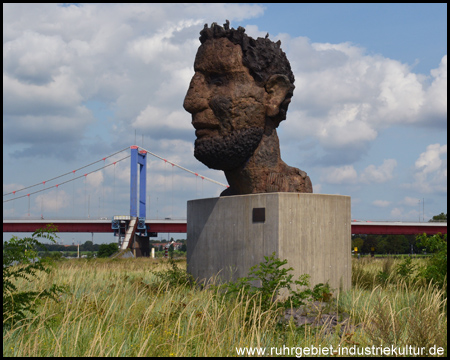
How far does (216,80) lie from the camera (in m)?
8.35

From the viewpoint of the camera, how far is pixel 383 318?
4.32m

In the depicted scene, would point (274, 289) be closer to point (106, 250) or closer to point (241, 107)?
point (241, 107)

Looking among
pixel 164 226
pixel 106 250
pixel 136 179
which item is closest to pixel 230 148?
pixel 106 250

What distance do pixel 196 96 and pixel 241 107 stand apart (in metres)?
0.76

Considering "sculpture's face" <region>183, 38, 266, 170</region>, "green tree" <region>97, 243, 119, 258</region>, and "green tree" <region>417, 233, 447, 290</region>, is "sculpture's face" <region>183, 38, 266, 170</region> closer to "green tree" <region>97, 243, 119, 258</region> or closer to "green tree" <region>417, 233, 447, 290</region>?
"green tree" <region>417, 233, 447, 290</region>

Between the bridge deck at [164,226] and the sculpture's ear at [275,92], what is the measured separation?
1541 inches

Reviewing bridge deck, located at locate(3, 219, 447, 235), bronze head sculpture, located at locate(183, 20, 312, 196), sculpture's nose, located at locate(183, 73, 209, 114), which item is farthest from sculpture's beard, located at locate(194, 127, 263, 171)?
bridge deck, located at locate(3, 219, 447, 235)

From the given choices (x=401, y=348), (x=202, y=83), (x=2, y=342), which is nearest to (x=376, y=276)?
(x=202, y=83)

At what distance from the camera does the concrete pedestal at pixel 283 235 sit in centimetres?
759

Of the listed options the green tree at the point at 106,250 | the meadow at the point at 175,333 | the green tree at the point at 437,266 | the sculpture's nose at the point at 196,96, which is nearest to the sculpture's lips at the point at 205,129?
the sculpture's nose at the point at 196,96

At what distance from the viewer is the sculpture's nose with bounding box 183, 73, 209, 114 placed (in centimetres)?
834

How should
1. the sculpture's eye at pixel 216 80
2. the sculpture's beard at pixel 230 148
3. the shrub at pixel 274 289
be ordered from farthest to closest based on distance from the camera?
the sculpture's eye at pixel 216 80, the sculpture's beard at pixel 230 148, the shrub at pixel 274 289

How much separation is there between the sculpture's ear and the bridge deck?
3914 centimetres

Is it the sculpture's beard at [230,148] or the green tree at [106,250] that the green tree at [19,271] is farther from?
the green tree at [106,250]
